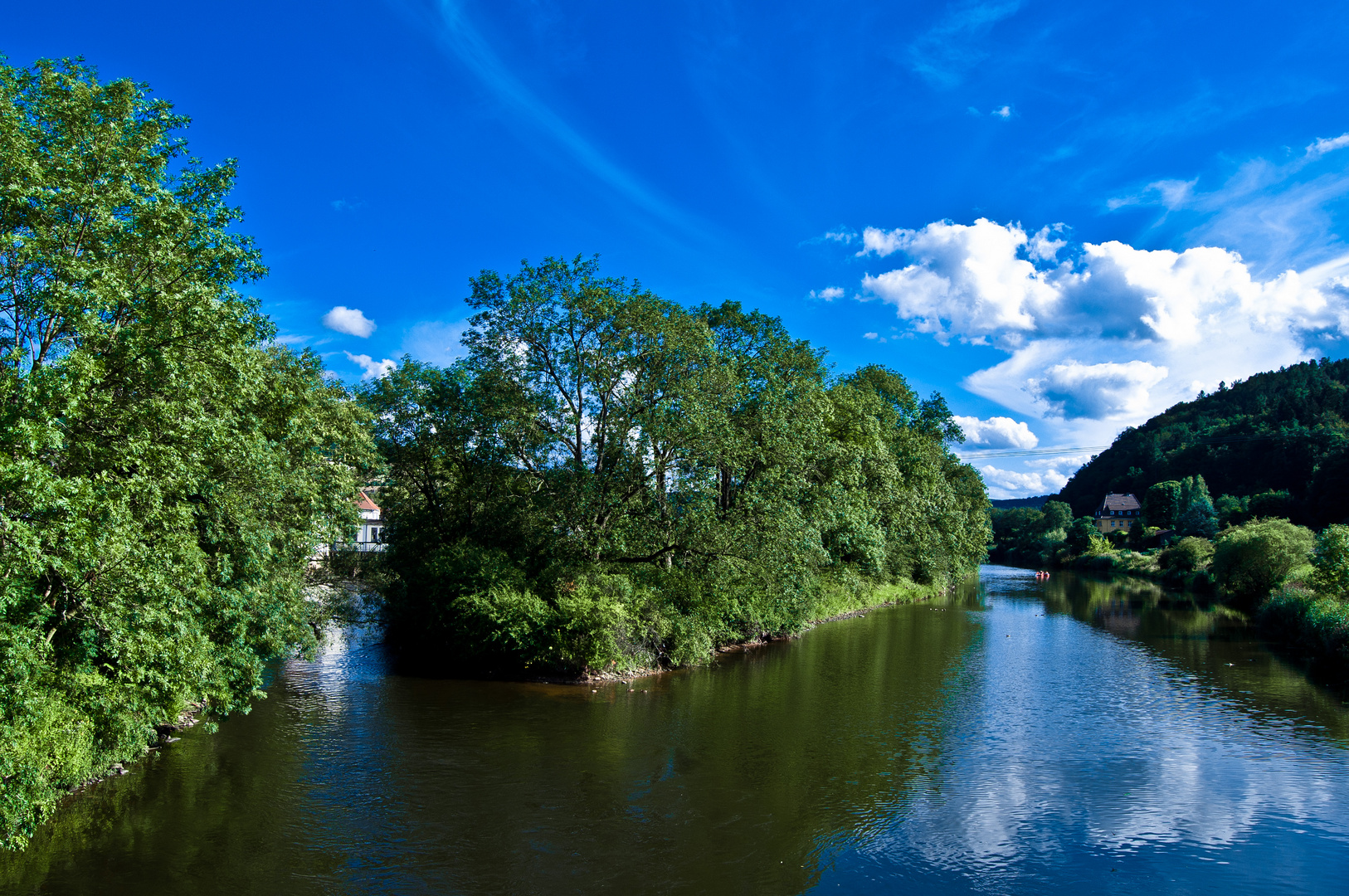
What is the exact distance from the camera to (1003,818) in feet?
47.7

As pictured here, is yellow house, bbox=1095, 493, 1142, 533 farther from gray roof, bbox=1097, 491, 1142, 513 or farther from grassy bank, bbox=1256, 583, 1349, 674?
grassy bank, bbox=1256, 583, 1349, 674

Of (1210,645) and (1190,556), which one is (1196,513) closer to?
(1190,556)

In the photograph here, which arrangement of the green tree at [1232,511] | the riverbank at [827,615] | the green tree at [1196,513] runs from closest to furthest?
the riverbank at [827,615] → the green tree at [1232,511] → the green tree at [1196,513]

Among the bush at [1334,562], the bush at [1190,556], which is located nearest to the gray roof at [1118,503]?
the bush at [1190,556]

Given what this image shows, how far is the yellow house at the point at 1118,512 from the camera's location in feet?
439

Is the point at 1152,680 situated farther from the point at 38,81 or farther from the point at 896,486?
the point at 38,81

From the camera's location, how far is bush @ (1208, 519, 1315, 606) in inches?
1740

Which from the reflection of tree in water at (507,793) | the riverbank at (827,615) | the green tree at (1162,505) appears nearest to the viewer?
the reflection of tree in water at (507,793)

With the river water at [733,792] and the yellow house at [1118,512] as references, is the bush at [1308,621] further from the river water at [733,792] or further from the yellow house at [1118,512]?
the yellow house at [1118,512]

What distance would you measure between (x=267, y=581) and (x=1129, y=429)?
627 feet

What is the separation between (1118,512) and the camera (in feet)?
448

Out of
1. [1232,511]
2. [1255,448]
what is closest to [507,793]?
[1232,511]

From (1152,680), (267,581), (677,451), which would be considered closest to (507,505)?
(677,451)

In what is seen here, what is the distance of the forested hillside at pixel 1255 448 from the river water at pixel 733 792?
79433 mm
